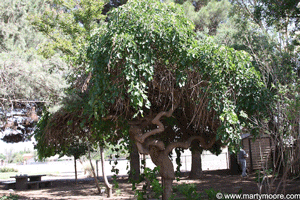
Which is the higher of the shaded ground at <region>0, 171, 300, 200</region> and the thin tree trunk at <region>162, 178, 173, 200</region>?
the thin tree trunk at <region>162, 178, 173, 200</region>

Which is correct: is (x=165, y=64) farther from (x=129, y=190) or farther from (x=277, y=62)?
(x=129, y=190)

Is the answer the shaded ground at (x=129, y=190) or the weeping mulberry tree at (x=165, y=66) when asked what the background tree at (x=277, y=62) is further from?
the shaded ground at (x=129, y=190)

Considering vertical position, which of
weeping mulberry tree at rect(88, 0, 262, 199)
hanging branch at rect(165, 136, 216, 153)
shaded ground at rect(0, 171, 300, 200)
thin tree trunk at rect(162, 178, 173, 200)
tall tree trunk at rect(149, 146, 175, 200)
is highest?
weeping mulberry tree at rect(88, 0, 262, 199)


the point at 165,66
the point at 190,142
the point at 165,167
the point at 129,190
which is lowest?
the point at 129,190

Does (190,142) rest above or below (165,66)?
below

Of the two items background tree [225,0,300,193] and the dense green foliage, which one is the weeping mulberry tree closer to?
the dense green foliage

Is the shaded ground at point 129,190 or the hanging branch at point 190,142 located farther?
the shaded ground at point 129,190

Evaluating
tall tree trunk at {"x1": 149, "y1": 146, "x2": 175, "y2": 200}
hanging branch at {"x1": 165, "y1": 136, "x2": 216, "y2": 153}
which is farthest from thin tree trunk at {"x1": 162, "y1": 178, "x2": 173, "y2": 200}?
hanging branch at {"x1": 165, "y1": 136, "x2": 216, "y2": 153}

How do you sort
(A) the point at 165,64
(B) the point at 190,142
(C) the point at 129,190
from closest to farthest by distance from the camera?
(A) the point at 165,64
(B) the point at 190,142
(C) the point at 129,190

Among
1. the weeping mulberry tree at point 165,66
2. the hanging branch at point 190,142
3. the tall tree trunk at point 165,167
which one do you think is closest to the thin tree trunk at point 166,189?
the tall tree trunk at point 165,167

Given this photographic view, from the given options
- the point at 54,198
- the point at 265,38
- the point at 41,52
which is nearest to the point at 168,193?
the point at 265,38

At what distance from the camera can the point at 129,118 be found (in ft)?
26.0

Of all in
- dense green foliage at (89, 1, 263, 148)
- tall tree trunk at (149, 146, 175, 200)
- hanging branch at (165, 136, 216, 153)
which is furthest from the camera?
hanging branch at (165, 136, 216, 153)

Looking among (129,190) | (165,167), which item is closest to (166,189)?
(165,167)
